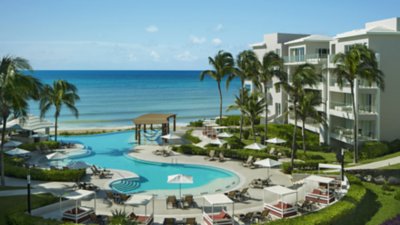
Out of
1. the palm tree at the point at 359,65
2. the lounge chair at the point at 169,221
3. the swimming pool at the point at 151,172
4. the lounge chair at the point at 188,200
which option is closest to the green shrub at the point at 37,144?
the swimming pool at the point at 151,172

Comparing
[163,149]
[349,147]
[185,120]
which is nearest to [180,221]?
[163,149]

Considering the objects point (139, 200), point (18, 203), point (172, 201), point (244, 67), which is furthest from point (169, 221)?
point (244, 67)

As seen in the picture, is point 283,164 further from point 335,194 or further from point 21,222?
point 21,222

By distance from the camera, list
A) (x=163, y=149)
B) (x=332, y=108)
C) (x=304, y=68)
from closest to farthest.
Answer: (x=304, y=68) < (x=163, y=149) < (x=332, y=108)

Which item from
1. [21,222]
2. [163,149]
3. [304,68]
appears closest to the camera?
[21,222]

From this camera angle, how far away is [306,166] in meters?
30.1

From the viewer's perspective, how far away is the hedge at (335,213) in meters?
18.0

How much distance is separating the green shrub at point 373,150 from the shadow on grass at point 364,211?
985 cm

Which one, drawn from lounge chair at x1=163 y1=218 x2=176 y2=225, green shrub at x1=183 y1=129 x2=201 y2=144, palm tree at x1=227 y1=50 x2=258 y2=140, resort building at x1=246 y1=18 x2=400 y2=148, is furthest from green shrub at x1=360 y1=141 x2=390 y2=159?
lounge chair at x1=163 y1=218 x2=176 y2=225

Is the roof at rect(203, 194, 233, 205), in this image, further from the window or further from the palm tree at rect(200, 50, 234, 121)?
the window

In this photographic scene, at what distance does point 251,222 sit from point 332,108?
2386 cm

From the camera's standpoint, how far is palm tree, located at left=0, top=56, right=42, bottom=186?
23250 millimetres

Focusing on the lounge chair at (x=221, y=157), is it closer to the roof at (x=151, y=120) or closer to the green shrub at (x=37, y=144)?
the roof at (x=151, y=120)

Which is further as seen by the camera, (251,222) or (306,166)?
(306,166)
